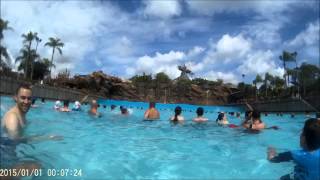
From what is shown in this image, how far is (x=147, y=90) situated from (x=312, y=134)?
69064mm

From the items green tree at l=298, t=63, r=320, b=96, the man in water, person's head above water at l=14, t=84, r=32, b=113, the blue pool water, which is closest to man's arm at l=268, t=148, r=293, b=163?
the blue pool water

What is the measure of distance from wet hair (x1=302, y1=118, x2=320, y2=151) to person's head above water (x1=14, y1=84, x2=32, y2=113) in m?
3.36

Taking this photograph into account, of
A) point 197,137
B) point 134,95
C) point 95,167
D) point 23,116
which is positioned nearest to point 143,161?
point 95,167

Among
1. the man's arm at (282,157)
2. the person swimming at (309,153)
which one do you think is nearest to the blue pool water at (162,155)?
the man's arm at (282,157)

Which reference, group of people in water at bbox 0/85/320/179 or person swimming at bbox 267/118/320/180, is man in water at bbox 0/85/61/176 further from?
person swimming at bbox 267/118/320/180

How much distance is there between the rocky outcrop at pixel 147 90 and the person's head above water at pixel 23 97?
61265mm

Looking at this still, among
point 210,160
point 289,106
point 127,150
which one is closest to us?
point 210,160

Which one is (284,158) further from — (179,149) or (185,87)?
(185,87)

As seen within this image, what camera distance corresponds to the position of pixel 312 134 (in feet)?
13.5

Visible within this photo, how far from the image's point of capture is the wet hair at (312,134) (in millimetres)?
4074

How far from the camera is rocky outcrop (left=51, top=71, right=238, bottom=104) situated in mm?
66812

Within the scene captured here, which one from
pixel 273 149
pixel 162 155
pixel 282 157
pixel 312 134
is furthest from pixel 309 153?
pixel 162 155

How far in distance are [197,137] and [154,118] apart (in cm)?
545

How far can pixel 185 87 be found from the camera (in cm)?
7506
